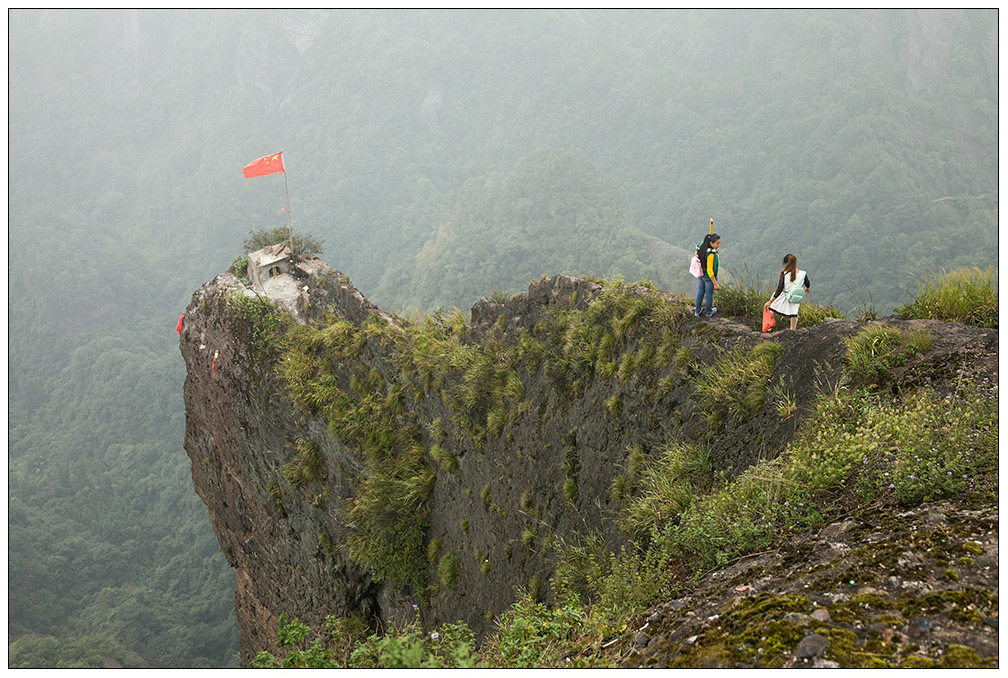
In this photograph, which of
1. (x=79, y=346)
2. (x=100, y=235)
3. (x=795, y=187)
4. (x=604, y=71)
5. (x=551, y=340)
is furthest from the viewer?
(x=604, y=71)

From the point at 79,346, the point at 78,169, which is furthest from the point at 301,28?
the point at 79,346

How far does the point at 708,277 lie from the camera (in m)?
8.71

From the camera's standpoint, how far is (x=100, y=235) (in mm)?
149625

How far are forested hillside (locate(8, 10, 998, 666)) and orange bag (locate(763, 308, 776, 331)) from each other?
56.6ft

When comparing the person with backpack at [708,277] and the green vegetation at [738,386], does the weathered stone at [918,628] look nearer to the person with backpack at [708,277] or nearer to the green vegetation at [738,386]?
the green vegetation at [738,386]

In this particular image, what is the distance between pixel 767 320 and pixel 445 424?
5804mm

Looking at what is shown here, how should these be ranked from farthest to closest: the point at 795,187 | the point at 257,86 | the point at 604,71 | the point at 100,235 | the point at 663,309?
1. the point at 257,86
2. the point at 604,71
3. the point at 100,235
4. the point at 795,187
5. the point at 663,309

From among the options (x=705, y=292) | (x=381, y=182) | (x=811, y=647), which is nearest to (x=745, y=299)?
(x=705, y=292)

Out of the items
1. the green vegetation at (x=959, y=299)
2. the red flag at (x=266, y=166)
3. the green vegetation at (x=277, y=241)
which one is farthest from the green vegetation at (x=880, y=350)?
the green vegetation at (x=277, y=241)

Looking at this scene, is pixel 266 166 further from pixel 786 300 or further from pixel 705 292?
pixel 786 300

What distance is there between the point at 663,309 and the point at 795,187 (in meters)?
108

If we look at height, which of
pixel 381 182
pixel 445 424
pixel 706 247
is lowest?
pixel 445 424

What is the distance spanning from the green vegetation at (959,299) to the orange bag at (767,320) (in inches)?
57.9

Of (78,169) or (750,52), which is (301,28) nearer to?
(78,169)
